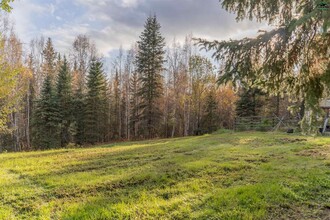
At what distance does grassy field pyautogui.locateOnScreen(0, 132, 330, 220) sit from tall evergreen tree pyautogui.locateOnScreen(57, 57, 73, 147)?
1855 centimetres

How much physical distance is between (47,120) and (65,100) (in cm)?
274

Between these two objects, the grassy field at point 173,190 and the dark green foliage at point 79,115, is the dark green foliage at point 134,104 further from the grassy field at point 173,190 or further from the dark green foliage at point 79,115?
the grassy field at point 173,190

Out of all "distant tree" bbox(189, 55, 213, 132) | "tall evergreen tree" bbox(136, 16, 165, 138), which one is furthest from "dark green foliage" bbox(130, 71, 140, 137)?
"distant tree" bbox(189, 55, 213, 132)

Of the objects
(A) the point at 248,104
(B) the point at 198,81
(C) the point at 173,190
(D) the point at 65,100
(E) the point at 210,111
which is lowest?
(C) the point at 173,190

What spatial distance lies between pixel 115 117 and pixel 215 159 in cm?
2455

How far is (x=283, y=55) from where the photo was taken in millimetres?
4270

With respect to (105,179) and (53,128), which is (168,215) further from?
(53,128)

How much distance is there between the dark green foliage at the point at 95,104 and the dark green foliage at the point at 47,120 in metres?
3.01

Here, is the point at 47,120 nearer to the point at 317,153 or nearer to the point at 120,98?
the point at 120,98

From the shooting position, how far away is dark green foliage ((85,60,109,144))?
25641 millimetres

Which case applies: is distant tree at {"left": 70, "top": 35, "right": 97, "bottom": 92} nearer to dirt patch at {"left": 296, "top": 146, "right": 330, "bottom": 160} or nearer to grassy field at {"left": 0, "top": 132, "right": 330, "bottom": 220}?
grassy field at {"left": 0, "top": 132, "right": 330, "bottom": 220}

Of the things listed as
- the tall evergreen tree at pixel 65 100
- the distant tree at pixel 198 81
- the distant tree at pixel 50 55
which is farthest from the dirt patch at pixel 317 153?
the distant tree at pixel 50 55

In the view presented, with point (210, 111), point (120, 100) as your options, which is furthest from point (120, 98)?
point (210, 111)

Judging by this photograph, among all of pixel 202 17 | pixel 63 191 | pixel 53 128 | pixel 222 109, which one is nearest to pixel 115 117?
pixel 53 128
